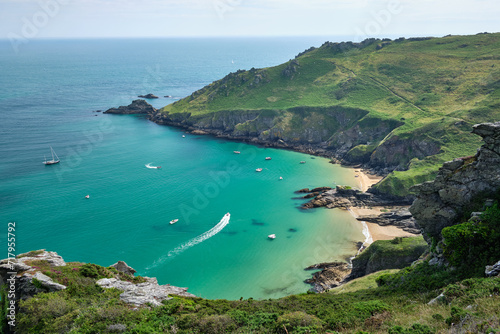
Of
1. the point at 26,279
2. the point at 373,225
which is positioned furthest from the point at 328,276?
the point at 26,279

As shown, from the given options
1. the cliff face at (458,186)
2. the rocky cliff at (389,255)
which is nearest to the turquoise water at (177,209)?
the rocky cliff at (389,255)

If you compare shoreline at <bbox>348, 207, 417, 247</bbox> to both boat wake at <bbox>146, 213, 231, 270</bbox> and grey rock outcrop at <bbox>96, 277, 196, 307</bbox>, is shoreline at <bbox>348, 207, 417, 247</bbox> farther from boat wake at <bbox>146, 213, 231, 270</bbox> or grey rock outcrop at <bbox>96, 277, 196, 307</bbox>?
grey rock outcrop at <bbox>96, 277, 196, 307</bbox>

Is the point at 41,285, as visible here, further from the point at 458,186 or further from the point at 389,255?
the point at 389,255

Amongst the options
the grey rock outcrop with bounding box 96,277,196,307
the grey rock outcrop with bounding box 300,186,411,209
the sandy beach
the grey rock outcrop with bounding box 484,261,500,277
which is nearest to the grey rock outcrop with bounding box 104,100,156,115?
the grey rock outcrop with bounding box 300,186,411,209

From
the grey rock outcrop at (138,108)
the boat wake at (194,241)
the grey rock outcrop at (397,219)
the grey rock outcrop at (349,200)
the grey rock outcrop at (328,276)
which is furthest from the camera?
the grey rock outcrop at (138,108)

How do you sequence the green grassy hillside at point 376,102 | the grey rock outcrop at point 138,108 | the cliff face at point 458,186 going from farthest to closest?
the grey rock outcrop at point 138,108, the green grassy hillside at point 376,102, the cliff face at point 458,186

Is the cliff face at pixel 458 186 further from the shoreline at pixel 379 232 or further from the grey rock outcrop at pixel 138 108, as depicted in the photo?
the grey rock outcrop at pixel 138 108
